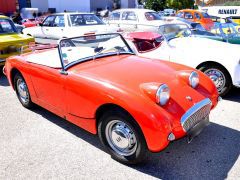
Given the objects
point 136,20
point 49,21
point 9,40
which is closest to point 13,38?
point 9,40

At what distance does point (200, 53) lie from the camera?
493cm

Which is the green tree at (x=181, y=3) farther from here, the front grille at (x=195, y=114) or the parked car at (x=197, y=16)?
the front grille at (x=195, y=114)

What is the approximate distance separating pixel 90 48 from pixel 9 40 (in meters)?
3.45

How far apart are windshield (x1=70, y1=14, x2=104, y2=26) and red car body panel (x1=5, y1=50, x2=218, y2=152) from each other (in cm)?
511

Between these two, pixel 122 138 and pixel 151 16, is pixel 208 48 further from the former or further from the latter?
pixel 151 16

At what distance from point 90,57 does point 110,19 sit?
8.97 m

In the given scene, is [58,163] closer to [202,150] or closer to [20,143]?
[20,143]

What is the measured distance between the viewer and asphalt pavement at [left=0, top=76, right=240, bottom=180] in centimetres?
283

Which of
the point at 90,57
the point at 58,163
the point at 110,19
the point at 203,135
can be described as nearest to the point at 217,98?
the point at 203,135

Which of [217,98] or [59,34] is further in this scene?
[59,34]

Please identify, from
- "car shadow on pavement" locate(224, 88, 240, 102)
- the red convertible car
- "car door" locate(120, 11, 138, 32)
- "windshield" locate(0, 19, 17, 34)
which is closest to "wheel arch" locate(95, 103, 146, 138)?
the red convertible car

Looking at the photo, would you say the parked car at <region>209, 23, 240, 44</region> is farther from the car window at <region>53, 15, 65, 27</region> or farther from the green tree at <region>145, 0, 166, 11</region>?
the green tree at <region>145, 0, 166, 11</region>

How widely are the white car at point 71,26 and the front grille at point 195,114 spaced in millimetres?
6093

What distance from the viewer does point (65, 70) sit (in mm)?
3404
